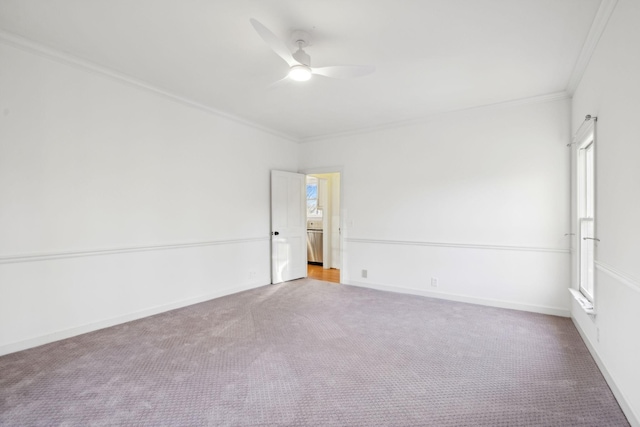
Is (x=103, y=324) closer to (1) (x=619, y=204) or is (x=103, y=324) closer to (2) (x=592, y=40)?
(1) (x=619, y=204)

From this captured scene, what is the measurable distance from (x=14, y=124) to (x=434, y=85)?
409 cm

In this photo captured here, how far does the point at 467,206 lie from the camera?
4.33 meters

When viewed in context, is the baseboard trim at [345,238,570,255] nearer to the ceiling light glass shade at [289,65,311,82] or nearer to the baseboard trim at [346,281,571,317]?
the baseboard trim at [346,281,571,317]

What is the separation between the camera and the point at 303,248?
19.6 feet

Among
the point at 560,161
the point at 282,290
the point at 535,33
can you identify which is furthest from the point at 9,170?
the point at 560,161

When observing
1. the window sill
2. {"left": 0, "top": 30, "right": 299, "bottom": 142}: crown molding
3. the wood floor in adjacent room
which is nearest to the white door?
the wood floor in adjacent room

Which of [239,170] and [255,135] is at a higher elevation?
[255,135]

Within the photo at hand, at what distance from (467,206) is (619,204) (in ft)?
7.50

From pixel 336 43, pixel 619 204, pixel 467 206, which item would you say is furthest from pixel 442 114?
pixel 619 204

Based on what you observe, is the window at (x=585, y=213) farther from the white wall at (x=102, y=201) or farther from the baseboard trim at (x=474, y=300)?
the white wall at (x=102, y=201)

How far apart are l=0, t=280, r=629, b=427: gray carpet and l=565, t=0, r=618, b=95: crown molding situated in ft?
8.58

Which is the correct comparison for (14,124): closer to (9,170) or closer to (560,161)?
(9,170)

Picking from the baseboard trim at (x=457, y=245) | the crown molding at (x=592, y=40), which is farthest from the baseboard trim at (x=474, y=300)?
the crown molding at (x=592, y=40)

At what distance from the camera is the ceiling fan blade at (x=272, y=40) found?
6.66 feet
